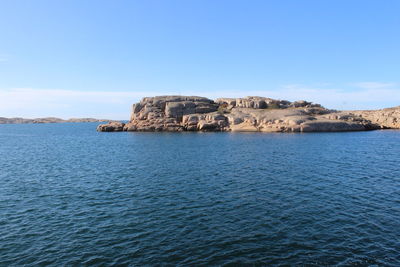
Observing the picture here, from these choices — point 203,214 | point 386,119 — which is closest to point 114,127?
point 203,214

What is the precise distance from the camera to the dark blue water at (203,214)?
17.7 meters

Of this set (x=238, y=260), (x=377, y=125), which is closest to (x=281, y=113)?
(x=377, y=125)

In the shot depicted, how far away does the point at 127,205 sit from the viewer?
27000 millimetres

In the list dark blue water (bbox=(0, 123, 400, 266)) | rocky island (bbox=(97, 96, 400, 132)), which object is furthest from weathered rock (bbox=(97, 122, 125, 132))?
dark blue water (bbox=(0, 123, 400, 266))

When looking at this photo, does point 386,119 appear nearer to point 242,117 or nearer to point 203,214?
point 242,117

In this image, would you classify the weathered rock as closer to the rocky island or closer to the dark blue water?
the rocky island

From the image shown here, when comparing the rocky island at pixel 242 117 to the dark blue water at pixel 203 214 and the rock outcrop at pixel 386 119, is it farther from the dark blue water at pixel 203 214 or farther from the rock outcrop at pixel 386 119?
the dark blue water at pixel 203 214

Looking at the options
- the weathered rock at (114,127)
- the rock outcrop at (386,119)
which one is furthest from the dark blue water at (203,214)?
the rock outcrop at (386,119)

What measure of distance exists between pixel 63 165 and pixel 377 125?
118 metres

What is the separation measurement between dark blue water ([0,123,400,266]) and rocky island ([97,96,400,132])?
2392 inches

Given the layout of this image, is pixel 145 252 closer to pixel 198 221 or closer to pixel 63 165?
pixel 198 221

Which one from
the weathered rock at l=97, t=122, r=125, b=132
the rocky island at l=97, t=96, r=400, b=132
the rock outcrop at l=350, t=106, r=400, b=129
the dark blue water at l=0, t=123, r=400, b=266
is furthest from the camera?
the weathered rock at l=97, t=122, r=125, b=132

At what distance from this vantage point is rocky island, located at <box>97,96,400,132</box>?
344 ft

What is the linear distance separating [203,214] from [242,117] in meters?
91.3
